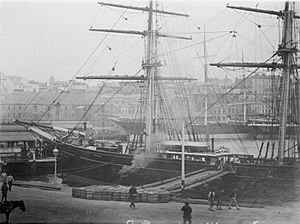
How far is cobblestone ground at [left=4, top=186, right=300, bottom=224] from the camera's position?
4996mm

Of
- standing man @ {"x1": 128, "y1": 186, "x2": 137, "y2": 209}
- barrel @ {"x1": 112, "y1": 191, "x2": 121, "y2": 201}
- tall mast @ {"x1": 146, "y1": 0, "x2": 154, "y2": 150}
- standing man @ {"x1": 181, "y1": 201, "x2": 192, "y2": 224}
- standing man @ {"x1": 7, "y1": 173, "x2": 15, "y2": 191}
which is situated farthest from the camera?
tall mast @ {"x1": 146, "y1": 0, "x2": 154, "y2": 150}

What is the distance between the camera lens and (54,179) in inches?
224

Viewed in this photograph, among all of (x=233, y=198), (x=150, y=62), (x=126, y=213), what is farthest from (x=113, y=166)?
(x=233, y=198)

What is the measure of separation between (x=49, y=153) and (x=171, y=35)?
7.68ft

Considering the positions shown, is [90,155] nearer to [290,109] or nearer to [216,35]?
[216,35]

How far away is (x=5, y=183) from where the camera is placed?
5379mm

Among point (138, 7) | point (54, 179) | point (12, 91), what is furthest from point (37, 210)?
point (138, 7)

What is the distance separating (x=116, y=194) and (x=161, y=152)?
0.84m

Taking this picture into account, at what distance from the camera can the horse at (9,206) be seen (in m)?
5.00

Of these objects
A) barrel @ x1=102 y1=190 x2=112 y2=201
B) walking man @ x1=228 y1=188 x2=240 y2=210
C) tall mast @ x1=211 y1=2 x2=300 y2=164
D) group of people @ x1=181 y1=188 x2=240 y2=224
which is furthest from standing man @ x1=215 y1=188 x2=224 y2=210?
barrel @ x1=102 y1=190 x2=112 y2=201

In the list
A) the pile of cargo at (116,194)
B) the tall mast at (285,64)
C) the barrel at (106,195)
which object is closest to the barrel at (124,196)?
the pile of cargo at (116,194)

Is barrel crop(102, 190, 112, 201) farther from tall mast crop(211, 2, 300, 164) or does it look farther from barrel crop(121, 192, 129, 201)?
tall mast crop(211, 2, 300, 164)

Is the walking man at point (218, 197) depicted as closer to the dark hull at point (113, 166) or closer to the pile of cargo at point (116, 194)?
the dark hull at point (113, 166)

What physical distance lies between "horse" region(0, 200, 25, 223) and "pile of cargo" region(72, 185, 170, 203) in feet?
2.05
